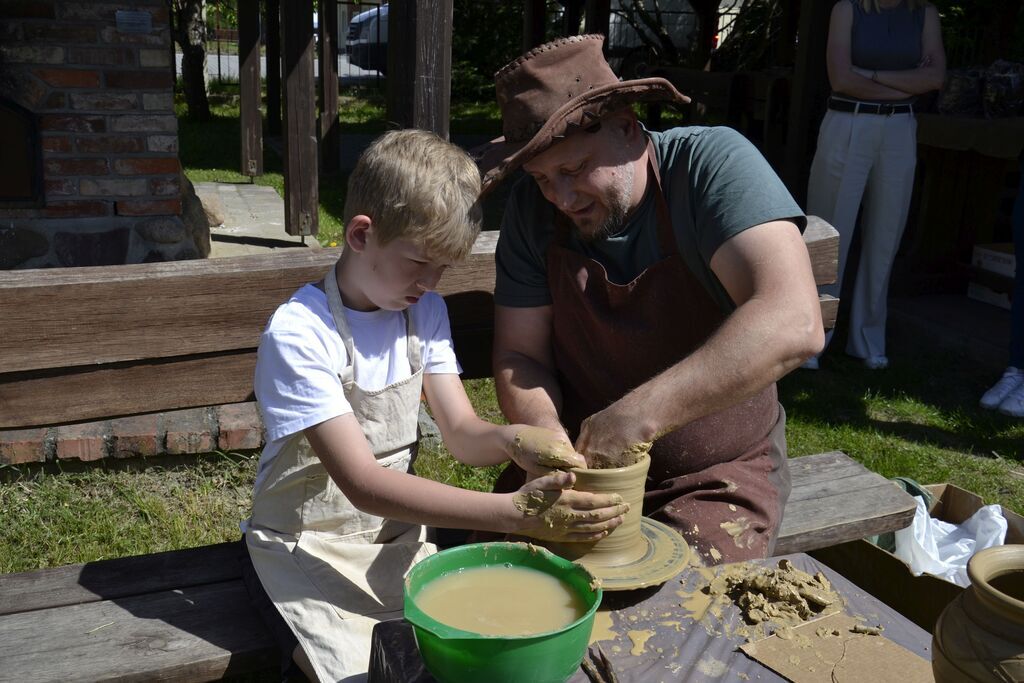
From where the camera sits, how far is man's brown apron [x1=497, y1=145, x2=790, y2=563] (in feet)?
7.61

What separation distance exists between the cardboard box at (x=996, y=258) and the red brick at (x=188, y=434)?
494cm

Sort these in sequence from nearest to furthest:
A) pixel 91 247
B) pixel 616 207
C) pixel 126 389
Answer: pixel 616 207 < pixel 126 389 < pixel 91 247

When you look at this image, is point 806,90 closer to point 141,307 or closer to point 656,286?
point 656,286

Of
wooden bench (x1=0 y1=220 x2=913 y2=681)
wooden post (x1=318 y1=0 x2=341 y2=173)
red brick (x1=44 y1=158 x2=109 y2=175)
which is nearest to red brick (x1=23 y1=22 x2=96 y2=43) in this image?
red brick (x1=44 y1=158 x2=109 y2=175)

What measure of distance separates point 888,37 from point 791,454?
7.22ft

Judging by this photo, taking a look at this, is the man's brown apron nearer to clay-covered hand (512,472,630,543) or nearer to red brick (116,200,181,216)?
Answer: clay-covered hand (512,472,630,543)

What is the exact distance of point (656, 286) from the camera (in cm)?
239

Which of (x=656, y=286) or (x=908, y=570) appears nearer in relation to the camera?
(x=656, y=286)

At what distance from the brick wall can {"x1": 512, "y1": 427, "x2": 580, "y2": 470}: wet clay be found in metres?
3.35

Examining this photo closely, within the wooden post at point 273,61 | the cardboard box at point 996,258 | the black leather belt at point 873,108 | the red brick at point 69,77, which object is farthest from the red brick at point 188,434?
the wooden post at point 273,61

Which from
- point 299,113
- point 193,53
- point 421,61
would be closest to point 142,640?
point 421,61

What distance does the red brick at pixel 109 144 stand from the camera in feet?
15.1

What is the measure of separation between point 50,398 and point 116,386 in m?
0.18

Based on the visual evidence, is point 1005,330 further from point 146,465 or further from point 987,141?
point 146,465
